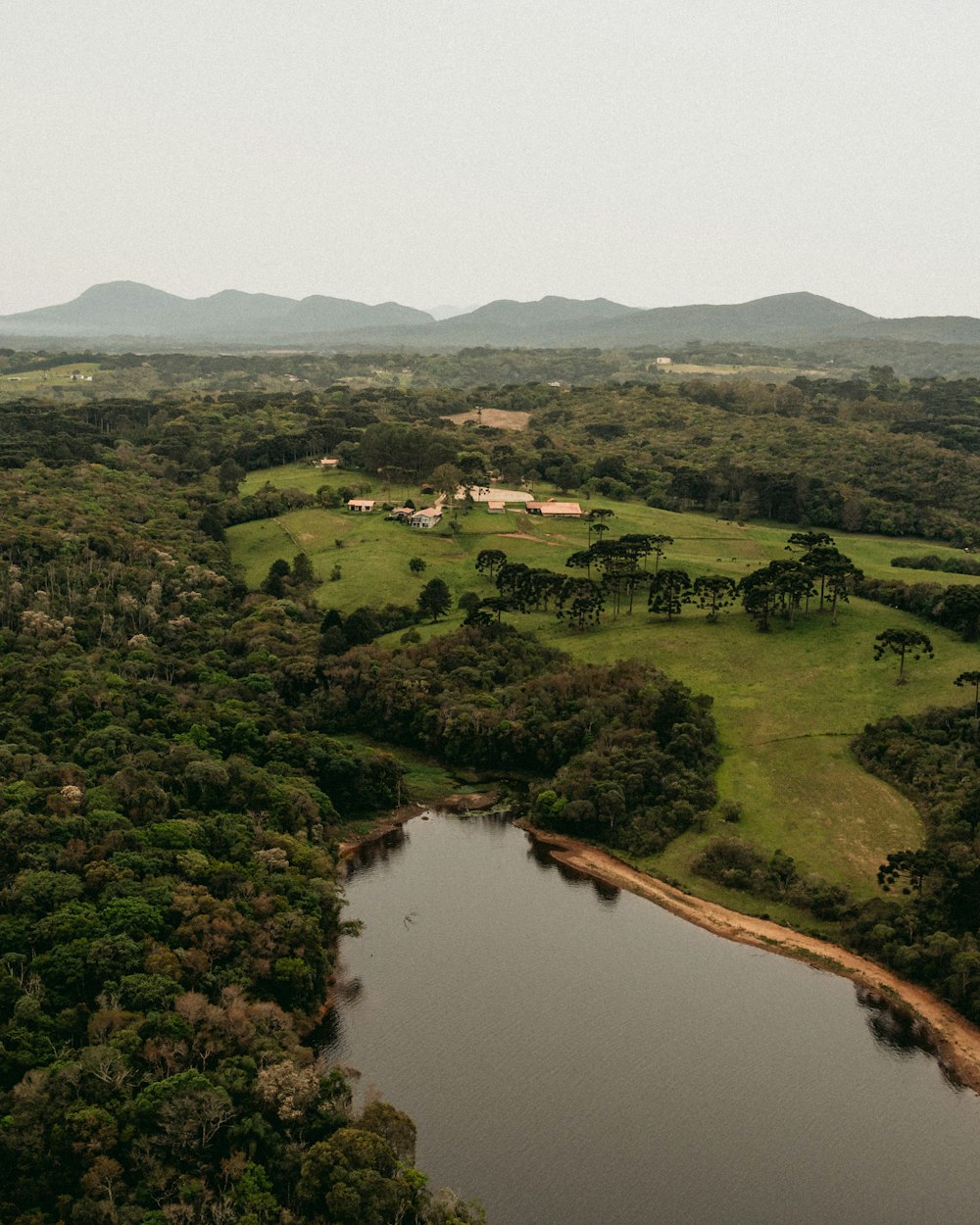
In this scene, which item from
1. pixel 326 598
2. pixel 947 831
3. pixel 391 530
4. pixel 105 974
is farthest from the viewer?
pixel 391 530

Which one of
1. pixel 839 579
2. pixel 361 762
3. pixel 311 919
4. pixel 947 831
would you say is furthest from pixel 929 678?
pixel 311 919

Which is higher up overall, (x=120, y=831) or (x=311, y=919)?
(x=120, y=831)

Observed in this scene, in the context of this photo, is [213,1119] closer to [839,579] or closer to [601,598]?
[601,598]

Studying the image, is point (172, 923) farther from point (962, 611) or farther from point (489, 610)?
point (962, 611)

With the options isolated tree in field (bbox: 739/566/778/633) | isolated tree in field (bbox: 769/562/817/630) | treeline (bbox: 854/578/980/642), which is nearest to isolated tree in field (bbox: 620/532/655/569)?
isolated tree in field (bbox: 739/566/778/633)

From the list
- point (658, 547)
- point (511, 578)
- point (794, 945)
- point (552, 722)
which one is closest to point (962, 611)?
point (658, 547)

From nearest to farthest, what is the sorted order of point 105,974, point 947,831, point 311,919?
1. point 105,974
2. point 311,919
3. point 947,831
